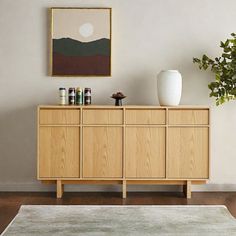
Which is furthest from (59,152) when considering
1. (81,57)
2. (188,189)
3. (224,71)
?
(224,71)

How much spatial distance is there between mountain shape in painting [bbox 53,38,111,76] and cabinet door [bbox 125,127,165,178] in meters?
0.79

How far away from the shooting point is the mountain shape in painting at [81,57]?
541 cm

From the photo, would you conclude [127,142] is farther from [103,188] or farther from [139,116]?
[103,188]

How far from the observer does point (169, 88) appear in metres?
5.11

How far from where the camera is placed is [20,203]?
4.82 m

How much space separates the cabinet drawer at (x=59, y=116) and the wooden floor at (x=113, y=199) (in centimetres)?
73

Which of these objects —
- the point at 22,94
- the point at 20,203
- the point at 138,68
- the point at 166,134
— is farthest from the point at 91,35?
the point at 20,203

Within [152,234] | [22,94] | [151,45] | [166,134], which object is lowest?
[152,234]

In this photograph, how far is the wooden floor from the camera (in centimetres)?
484

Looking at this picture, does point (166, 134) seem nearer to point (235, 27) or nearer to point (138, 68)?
A: point (138, 68)

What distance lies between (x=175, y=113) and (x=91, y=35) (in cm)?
120

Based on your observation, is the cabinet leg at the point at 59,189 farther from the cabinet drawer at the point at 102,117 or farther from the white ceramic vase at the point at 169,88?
the white ceramic vase at the point at 169,88

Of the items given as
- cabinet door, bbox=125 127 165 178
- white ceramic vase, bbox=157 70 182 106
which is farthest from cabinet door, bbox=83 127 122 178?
white ceramic vase, bbox=157 70 182 106

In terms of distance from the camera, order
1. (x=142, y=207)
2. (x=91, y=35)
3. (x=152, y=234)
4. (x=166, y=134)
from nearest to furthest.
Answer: (x=152, y=234)
(x=142, y=207)
(x=166, y=134)
(x=91, y=35)
